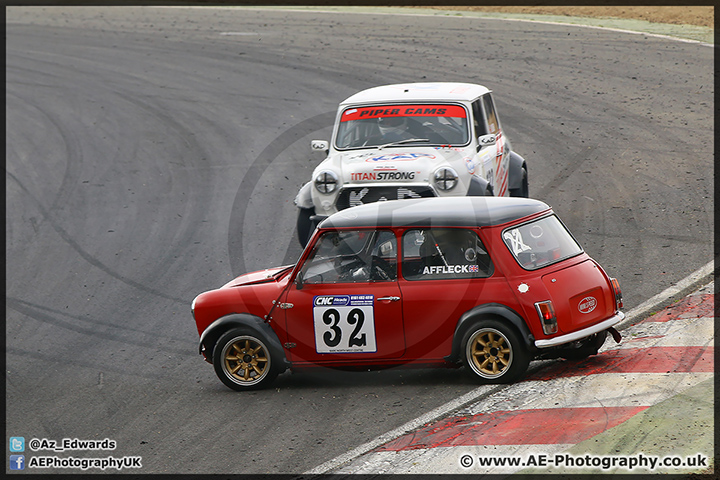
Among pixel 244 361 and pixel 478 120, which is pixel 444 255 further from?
pixel 478 120

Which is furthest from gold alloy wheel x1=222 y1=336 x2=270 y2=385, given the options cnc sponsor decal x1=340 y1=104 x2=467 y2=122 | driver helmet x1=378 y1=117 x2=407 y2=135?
cnc sponsor decal x1=340 y1=104 x2=467 y2=122

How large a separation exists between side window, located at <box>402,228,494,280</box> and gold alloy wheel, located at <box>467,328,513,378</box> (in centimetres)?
51

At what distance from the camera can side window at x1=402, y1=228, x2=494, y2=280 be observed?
23.9 feet

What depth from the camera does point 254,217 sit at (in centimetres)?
1341

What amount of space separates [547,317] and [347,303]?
1671 mm

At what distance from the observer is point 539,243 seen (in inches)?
292

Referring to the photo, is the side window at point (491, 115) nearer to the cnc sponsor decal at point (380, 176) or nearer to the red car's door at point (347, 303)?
the cnc sponsor decal at point (380, 176)

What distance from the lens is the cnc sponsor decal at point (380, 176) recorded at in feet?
33.8

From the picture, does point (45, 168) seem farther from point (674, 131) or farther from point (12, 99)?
point (674, 131)

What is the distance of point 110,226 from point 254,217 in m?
2.21

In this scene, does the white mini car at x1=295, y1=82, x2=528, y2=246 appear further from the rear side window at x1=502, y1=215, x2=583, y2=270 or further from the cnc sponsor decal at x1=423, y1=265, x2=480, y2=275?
the cnc sponsor decal at x1=423, y1=265, x2=480, y2=275

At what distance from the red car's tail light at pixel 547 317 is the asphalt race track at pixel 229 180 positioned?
2.82 ft

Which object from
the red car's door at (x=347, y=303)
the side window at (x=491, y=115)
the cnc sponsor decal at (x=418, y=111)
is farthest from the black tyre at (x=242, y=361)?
the side window at (x=491, y=115)

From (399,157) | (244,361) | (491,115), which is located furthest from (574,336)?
(491,115)
